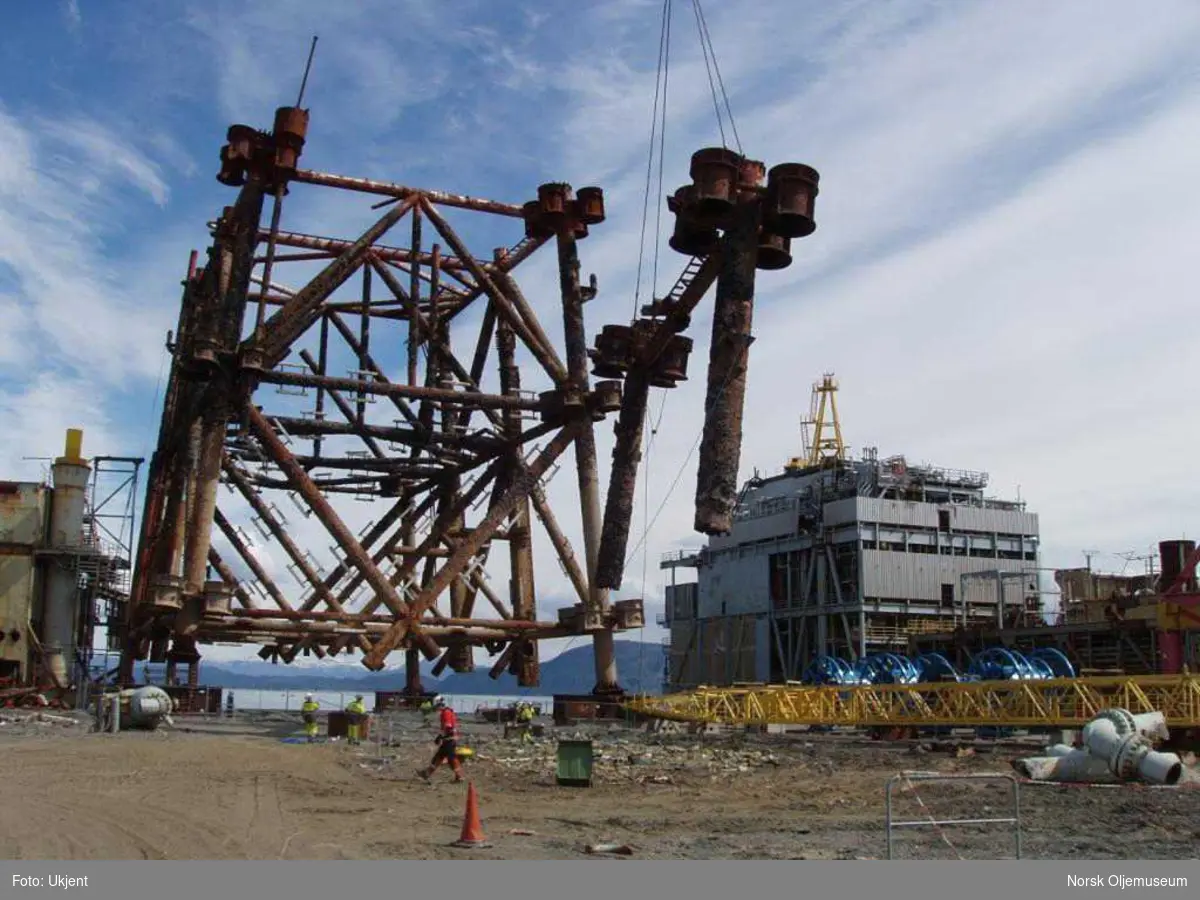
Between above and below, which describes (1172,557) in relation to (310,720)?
above

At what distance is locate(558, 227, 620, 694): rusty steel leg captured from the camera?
34.6m

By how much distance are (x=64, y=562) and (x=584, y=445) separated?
2352 centimetres

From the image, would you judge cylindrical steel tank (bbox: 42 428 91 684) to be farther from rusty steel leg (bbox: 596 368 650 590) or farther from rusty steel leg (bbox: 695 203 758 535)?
rusty steel leg (bbox: 695 203 758 535)

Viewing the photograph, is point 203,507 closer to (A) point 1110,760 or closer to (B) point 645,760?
(B) point 645,760

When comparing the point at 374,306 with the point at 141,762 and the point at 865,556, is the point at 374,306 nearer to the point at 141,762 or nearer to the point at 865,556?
the point at 141,762

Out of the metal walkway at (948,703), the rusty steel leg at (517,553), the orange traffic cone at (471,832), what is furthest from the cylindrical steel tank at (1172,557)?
the orange traffic cone at (471,832)

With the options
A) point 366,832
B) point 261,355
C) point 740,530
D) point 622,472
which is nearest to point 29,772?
point 366,832

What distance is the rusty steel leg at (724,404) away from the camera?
1681 cm

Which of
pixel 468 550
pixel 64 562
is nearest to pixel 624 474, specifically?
pixel 468 550

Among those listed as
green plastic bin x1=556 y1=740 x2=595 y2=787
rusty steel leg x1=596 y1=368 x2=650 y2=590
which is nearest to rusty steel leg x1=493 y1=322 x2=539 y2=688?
rusty steel leg x1=596 y1=368 x2=650 y2=590

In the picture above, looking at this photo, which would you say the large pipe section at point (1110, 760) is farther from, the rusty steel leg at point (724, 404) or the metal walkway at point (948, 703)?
the rusty steel leg at point (724, 404)

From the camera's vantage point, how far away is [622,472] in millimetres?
20266

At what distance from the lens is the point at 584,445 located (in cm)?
3497

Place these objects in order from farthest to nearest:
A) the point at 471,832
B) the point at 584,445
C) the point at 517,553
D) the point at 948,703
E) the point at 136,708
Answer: the point at 517,553
the point at 584,445
the point at 948,703
the point at 136,708
the point at 471,832
